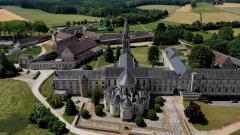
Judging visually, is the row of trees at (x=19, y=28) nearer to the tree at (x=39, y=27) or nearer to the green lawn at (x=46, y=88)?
the tree at (x=39, y=27)

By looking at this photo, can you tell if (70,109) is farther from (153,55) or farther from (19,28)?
(19,28)

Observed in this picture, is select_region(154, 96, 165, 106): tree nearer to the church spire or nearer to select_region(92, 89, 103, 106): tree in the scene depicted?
select_region(92, 89, 103, 106): tree

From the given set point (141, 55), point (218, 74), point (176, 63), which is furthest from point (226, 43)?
point (218, 74)

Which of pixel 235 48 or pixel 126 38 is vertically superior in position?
pixel 126 38

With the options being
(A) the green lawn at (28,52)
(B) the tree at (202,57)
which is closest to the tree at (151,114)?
(B) the tree at (202,57)

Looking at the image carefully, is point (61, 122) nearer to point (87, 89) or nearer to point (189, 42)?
point (87, 89)

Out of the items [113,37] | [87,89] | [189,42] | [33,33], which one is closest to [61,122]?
[87,89]

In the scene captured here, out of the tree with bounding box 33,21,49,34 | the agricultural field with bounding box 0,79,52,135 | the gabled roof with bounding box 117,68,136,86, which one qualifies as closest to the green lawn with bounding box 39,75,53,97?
the agricultural field with bounding box 0,79,52,135
